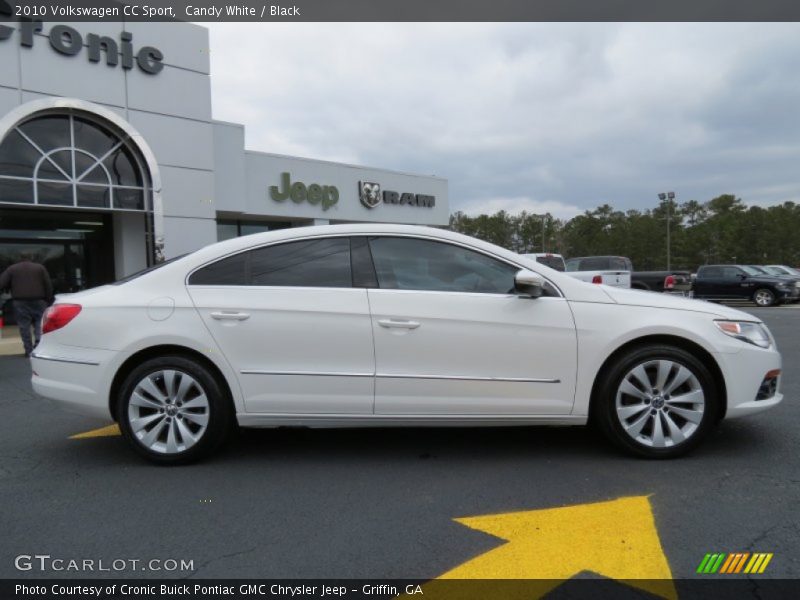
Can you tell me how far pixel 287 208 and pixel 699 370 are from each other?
17.1 m

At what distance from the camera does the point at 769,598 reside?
222 centimetres

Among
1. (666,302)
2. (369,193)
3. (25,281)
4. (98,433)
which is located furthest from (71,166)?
(666,302)

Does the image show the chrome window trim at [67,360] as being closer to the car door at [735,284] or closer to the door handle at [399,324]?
the door handle at [399,324]

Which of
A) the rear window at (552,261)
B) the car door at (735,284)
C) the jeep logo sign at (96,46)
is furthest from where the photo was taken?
the car door at (735,284)

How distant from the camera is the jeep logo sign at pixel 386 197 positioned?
70.5 ft

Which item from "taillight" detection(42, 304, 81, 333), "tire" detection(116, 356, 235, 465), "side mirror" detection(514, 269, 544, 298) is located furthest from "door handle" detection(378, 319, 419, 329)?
"taillight" detection(42, 304, 81, 333)

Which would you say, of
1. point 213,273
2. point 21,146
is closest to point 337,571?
point 213,273

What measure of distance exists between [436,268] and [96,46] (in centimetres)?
1334

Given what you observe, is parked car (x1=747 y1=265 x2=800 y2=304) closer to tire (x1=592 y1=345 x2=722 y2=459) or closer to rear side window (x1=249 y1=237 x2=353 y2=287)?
tire (x1=592 y1=345 x2=722 y2=459)

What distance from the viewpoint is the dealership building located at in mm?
12602

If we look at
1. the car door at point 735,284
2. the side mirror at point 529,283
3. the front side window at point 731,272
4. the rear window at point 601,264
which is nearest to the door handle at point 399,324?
the side mirror at point 529,283

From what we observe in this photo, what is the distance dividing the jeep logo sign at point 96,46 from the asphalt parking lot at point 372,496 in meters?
11.5

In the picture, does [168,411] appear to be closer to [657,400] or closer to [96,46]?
[657,400]

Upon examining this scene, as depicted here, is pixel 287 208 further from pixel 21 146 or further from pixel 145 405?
pixel 145 405
